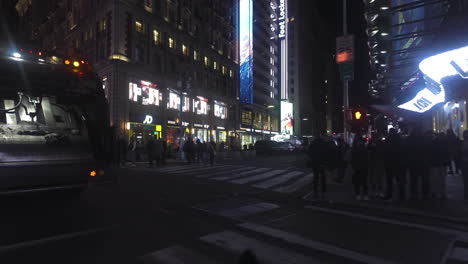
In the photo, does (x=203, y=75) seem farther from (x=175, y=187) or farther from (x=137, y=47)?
(x=175, y=187)

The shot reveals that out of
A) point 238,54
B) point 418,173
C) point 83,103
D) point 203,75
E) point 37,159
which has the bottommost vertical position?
point 418,173

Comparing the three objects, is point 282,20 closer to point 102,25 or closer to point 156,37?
point 156,37

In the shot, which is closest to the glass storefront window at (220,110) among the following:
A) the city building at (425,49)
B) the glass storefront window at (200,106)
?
the glass storefront window at (200,106)

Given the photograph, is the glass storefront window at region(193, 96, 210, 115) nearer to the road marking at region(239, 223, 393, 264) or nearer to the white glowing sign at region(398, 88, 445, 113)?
the white glowing sign at region(398, 88, 445, 113)

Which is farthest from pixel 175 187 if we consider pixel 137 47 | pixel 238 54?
pixel 238 54

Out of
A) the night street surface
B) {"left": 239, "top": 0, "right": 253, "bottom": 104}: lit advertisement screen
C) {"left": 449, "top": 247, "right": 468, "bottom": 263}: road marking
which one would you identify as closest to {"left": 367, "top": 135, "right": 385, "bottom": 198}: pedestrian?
the night street surface

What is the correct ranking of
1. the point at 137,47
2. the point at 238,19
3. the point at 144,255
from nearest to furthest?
Result: the point at 144,255 → the point at 137,47 → the point at 238,19

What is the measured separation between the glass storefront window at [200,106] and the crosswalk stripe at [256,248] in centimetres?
3857

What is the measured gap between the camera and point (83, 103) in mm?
5844

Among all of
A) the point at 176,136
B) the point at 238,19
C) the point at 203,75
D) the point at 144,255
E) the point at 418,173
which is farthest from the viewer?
the point at 238,19

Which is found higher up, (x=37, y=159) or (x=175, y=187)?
(x=37, y=159)

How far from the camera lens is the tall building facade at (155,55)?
31891 mm

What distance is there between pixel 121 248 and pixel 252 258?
11.0ft

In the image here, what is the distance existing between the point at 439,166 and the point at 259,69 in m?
67.6
